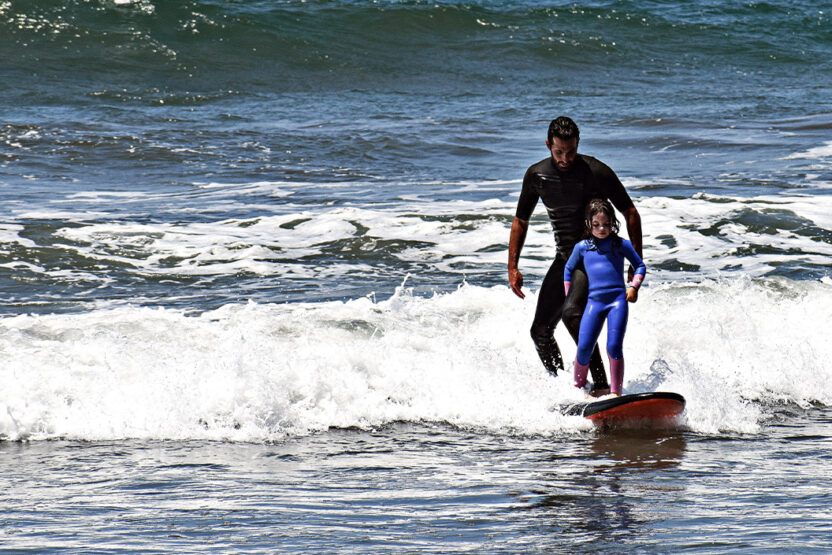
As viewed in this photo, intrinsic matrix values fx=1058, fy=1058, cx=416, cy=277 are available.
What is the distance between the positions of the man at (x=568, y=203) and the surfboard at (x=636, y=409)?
0.25m

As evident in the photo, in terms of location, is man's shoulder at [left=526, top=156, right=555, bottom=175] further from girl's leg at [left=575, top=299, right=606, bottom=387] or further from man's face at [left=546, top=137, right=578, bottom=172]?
girl's leg at [left=575, top=299, right=606, bottom=387]

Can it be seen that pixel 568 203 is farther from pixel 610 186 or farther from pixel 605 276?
pixel 605 276

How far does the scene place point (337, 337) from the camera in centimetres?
751

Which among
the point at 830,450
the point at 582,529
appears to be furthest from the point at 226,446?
the point at 830,450

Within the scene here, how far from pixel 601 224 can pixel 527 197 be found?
54cm

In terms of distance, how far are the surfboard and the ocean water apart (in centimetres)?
10

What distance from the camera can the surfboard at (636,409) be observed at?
5.86 m

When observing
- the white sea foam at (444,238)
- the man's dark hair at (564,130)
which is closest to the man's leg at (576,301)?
the man's dark hair at (564,130)

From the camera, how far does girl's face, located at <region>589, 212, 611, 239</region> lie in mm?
5809

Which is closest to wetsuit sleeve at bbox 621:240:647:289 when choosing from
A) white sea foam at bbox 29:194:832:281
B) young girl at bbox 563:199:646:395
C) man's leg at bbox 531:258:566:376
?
young girl at bbox 563:199:646:395

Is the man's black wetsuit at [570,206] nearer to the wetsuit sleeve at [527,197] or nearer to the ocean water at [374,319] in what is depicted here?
the wetsuit sleeve at [527,197]

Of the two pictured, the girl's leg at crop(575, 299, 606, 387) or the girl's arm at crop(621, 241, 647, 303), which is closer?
the girl's arm at crop(621, 241, 647, 303)

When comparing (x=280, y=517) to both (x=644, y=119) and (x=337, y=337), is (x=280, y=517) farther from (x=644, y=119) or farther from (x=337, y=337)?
(x=644, y=119)

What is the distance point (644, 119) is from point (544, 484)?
47.2ft
